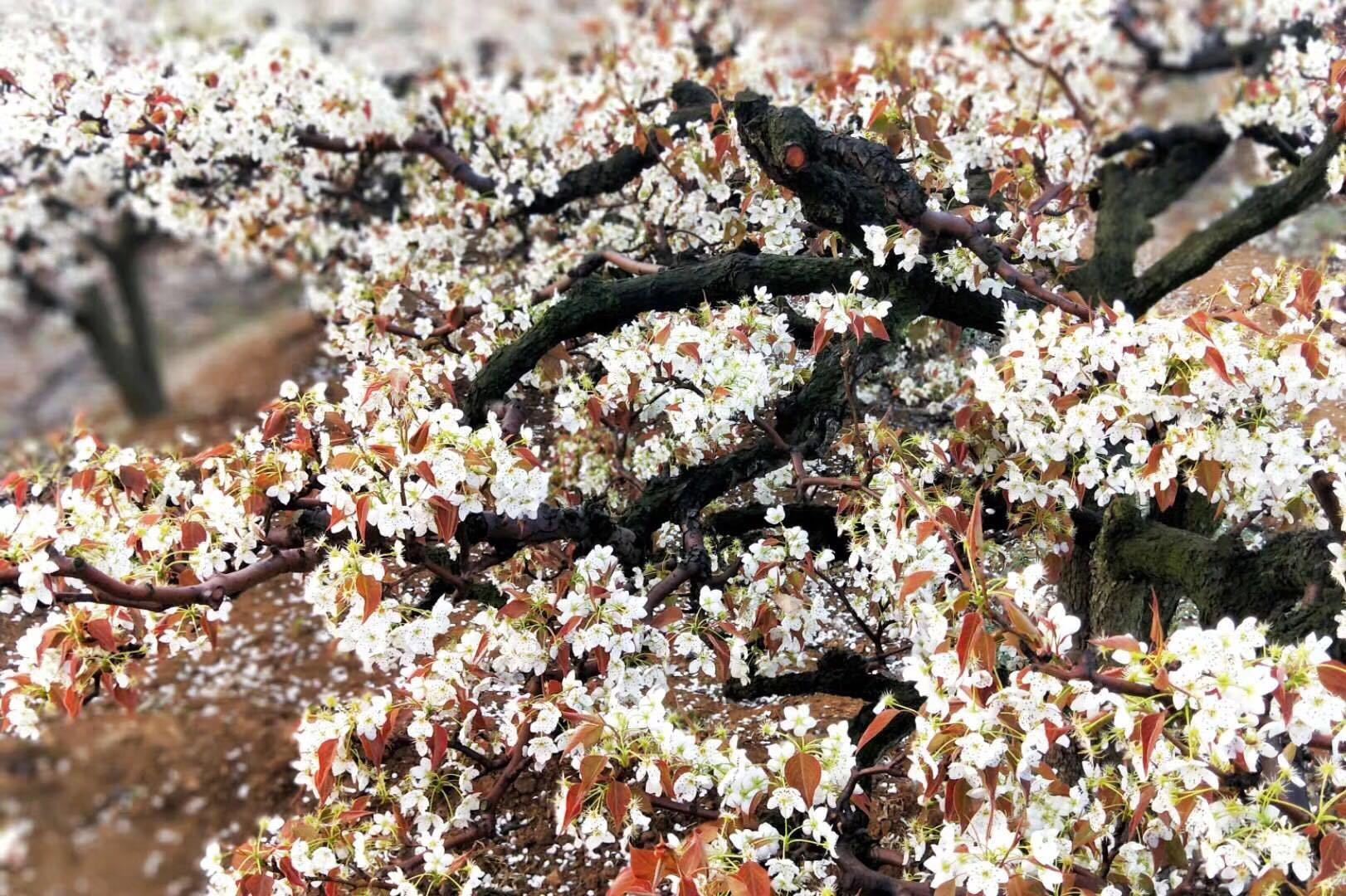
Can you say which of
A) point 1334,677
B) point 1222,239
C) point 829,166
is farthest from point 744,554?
point 1222,239

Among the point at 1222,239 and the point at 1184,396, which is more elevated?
the point at 1222,239

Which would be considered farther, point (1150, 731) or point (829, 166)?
point (829, 166)

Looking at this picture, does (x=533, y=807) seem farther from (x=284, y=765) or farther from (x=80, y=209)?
(x=80, y=209)

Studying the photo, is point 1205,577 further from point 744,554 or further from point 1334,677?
point 744,554

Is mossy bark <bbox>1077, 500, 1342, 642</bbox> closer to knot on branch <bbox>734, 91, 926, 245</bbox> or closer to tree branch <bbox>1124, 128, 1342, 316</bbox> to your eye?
knot on branch <bbox>734, 91, 926, 245</bbox>

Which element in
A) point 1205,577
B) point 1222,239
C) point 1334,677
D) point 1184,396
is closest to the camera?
point 1334,677

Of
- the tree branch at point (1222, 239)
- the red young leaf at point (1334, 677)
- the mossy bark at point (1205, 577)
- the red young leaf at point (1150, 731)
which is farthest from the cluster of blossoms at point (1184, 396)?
the tree branch at point (1222, 239)

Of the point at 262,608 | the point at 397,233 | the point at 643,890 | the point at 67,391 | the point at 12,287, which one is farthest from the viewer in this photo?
the point at 67,391

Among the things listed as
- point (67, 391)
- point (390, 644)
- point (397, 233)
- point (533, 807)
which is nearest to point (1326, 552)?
point (390, 644)

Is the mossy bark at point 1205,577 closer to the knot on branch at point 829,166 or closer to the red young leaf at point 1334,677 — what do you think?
the red young leaf at point 1334,677
